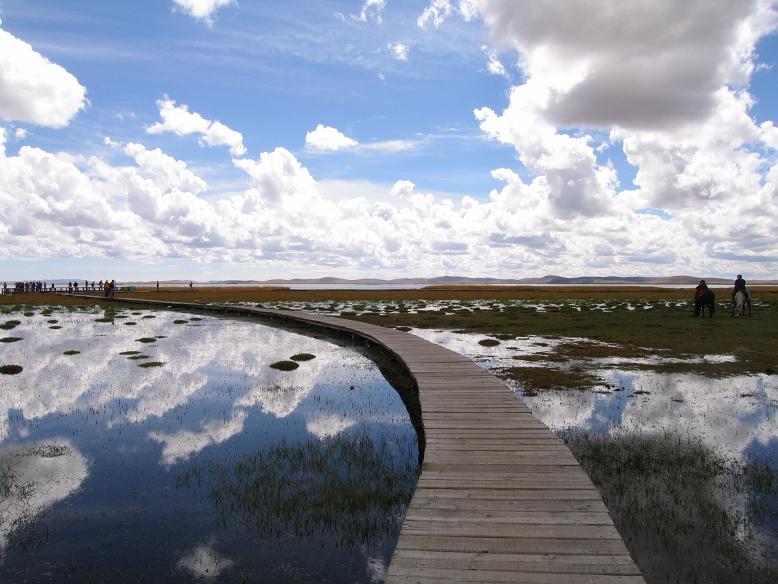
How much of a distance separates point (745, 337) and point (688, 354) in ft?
20.8

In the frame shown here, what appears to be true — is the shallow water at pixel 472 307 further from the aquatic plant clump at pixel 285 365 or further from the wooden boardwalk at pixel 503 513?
the wooden boardwalk at pixel 503 513

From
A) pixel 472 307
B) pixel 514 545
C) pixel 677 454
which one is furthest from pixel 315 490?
pixel 472 307

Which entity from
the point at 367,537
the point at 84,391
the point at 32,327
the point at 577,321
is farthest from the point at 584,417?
the point at 32,327

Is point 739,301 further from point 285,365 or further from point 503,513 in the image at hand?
point 503,513

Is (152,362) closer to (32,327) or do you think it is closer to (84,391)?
(84,391)

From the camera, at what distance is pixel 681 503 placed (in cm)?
670

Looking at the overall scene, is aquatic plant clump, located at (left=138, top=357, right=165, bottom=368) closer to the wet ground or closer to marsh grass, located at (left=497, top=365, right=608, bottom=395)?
the wet ground

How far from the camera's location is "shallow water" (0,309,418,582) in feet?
18.6

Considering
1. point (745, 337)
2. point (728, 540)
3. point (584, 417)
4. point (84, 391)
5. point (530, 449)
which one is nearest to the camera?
point (728, 540)

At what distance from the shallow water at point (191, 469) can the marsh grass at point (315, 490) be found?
0.03 m

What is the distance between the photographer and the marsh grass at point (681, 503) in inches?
211

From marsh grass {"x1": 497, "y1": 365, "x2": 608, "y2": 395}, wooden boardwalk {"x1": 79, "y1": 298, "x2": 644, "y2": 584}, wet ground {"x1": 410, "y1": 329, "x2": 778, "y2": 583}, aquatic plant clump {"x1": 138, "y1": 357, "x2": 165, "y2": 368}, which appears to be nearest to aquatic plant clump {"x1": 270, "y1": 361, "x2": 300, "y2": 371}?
aquatic plant clump {"x1": 138, "y1": 357, "x2": 165, "y2": 368}

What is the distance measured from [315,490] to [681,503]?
469 centimetres

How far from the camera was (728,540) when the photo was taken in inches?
229
